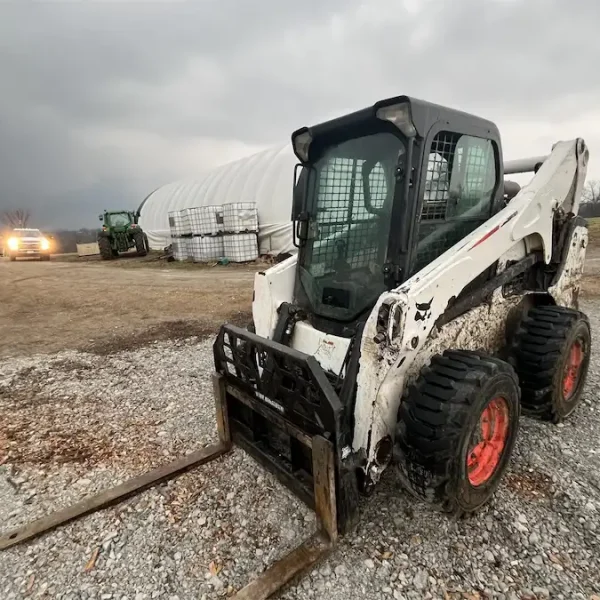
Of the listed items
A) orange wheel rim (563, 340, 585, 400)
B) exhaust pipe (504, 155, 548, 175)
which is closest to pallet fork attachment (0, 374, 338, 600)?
orange wheel rim (563, 340, 585, 400)

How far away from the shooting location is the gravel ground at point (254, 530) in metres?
2.08

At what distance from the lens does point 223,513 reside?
8.45 ft

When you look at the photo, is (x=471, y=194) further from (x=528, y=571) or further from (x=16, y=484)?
(x=16, y=484)

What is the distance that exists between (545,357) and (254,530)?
2.42 metres

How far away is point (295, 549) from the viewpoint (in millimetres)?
2215

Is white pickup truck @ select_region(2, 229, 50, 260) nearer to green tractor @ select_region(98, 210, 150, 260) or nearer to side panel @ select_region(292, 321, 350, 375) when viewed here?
green tractor @ select_region(98, 210, 150, 260)

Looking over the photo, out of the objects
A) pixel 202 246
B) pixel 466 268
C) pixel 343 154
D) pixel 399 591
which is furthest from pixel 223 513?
pixel 202 246

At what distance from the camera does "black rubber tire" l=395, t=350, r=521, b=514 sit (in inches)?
83.9

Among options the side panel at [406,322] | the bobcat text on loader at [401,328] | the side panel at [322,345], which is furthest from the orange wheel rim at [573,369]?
the side panel at [322,345]

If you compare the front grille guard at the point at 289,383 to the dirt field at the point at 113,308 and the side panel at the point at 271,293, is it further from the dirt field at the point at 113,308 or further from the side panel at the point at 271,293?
the dirt field at the point at 113,308

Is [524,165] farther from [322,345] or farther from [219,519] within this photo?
[219,519]

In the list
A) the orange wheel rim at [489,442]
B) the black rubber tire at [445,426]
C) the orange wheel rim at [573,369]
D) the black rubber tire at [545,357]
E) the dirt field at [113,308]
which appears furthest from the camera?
the dirt field at [113,308]

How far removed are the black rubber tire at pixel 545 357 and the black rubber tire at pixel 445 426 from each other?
3.01 ft

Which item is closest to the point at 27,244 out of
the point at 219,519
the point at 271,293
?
the point at 271,293
